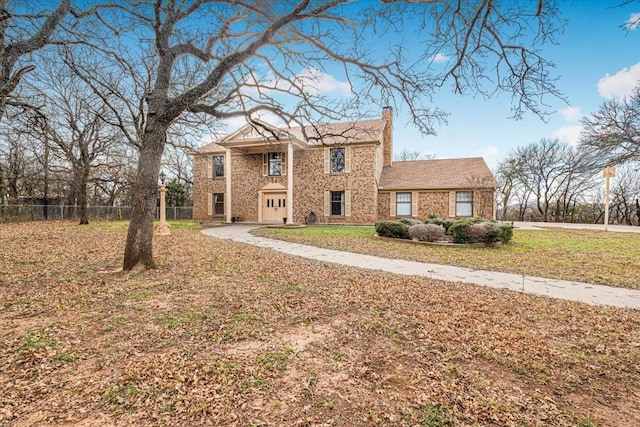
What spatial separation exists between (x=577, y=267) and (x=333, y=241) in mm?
6919

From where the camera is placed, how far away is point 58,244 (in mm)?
9750

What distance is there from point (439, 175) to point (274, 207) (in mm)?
10886

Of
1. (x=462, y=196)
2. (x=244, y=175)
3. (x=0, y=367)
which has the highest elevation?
(x=244, y=175)

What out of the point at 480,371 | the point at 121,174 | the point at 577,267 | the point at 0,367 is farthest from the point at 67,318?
the point at 121,174

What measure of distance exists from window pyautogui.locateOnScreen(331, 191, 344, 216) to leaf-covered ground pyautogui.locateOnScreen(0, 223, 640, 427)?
14225mm

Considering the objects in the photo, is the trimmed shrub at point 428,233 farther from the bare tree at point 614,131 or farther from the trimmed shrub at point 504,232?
the bare tree at point 614,131

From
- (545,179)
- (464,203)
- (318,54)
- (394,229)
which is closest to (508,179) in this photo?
(545,179)

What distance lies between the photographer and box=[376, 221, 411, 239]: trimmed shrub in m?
11.6

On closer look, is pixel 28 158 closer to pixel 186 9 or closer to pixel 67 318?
pixel 186 9

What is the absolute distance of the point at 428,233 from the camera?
10891 millimetres

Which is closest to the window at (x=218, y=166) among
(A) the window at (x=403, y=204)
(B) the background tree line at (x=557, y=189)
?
(A) the window at (x=403, y=204)

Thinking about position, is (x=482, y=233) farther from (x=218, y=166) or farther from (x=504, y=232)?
(x=218, y=166)

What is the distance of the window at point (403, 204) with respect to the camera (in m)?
19.2

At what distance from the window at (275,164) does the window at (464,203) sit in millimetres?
11310
